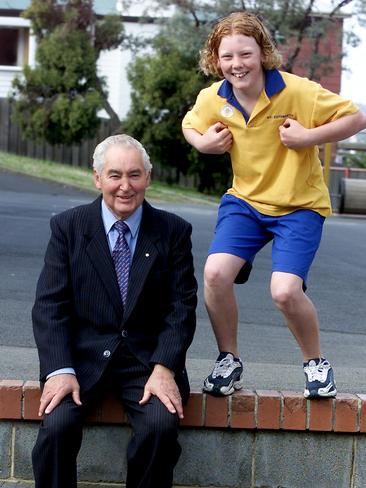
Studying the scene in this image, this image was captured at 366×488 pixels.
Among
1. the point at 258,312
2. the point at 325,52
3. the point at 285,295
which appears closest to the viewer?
the point at 285,295

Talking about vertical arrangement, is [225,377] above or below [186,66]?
below

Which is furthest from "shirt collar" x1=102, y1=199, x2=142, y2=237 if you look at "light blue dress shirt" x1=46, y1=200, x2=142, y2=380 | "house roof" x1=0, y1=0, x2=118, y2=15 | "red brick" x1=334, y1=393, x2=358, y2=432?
"house roof" x1=0, y1=0, x2=118, y2=15

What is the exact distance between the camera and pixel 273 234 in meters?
4.88

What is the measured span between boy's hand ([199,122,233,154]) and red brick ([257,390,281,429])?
1057 millimetres

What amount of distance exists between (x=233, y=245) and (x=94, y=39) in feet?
89.3

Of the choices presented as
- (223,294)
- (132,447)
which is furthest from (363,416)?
(132,447)

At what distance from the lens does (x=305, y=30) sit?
100 feet

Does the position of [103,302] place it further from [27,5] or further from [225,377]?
[27,5]

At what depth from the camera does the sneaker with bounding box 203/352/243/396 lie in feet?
15.2

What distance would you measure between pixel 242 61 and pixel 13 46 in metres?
34.7

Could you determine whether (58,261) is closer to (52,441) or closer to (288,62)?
(52,441)

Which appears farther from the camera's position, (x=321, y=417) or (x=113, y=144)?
(x=321, y=417)

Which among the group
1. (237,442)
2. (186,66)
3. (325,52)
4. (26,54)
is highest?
(325,52)

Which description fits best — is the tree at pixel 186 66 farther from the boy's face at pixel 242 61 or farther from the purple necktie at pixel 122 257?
the purple necktie at pixel 122 257
